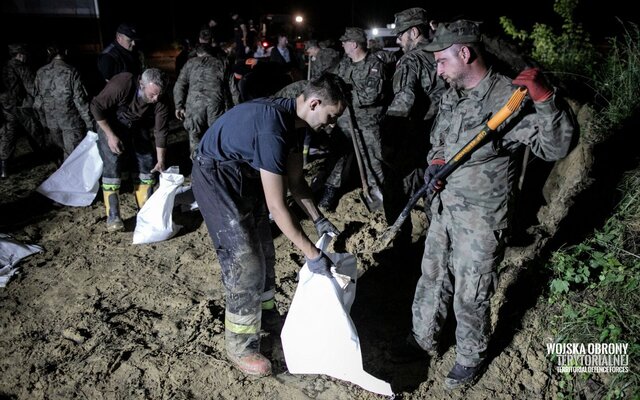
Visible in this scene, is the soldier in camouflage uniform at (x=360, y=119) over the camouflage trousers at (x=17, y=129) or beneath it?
over

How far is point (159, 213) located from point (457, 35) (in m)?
3.09

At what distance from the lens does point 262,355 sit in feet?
8.90

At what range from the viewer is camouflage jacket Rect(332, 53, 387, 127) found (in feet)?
14.9

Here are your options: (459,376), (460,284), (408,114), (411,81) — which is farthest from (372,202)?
(459,376)

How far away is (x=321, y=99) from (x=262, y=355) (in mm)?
1673

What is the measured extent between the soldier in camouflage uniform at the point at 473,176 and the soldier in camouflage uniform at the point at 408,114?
4.22 feet

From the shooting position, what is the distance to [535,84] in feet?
6.24

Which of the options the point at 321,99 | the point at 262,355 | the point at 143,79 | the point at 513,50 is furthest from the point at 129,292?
the point at 513,50

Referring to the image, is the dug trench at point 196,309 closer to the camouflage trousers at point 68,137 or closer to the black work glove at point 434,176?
the camouflage trousers at point 68,137

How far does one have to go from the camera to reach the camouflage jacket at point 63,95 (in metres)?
Result: 4.95

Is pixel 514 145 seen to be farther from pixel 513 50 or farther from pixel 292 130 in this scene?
pixel 513 50

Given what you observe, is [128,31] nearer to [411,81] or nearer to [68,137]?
[68,137]

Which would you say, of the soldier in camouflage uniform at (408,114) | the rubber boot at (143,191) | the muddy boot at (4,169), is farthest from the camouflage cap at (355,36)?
the muddy boot at (4,169)

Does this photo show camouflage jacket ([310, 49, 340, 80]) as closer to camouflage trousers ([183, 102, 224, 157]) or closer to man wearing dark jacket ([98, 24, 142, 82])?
camouflage trousers ([183, 102, 224, 157])
